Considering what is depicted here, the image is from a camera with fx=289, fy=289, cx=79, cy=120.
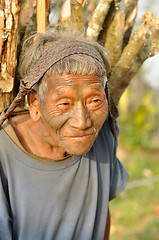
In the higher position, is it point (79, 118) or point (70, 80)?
point (70, 80)


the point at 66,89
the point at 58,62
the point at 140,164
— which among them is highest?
the point at 58,62

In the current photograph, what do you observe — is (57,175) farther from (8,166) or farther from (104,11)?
(104,11)

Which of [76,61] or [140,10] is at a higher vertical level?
[140,10]

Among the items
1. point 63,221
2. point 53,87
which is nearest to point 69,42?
point 53,87

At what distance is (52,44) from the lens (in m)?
1.71

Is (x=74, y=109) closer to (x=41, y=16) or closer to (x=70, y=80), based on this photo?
(x=70, y=80)

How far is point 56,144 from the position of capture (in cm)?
182

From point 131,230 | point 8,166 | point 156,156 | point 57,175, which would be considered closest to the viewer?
point 8,166

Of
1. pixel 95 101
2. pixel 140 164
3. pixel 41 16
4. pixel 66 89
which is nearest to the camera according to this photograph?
pixel 66 89

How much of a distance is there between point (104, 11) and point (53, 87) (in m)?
0.80

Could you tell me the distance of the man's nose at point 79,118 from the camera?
5.14ft

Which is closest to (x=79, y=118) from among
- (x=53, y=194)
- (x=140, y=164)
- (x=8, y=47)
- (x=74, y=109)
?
(x=74, y=109)

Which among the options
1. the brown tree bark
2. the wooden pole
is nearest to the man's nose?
the brown tree bark

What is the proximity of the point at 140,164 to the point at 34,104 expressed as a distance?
650cm
